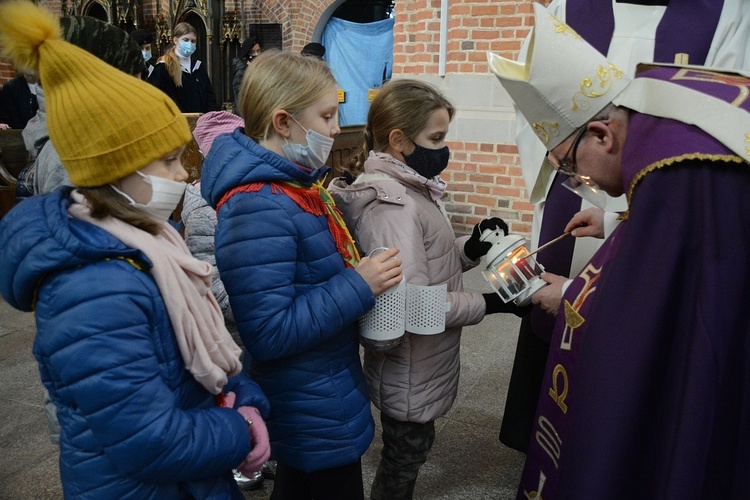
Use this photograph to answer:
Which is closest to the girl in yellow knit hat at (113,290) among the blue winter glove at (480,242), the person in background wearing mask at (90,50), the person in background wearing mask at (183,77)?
the person in background wearing mask at (90,50)

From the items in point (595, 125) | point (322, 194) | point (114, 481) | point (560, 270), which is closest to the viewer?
point (114, 481)

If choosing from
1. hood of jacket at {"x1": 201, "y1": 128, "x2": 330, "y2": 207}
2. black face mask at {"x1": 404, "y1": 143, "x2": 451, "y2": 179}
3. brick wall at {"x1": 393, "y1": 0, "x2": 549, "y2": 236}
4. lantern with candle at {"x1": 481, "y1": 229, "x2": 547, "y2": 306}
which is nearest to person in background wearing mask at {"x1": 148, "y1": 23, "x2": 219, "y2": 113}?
brick wall at {"x1": 393, "y1": 0, "x2": 549, "y2": 236}

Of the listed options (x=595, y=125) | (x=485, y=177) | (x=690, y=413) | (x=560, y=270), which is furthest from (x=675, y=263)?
(x=485, y=177)

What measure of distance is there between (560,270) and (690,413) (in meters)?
1.42

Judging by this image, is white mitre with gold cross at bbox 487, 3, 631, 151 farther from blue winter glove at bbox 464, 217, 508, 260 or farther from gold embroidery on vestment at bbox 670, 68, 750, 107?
blue winter glove at bbox 464, 217, 508, 260

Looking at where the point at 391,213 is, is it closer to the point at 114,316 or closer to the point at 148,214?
the point at 148,214

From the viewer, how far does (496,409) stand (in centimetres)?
337

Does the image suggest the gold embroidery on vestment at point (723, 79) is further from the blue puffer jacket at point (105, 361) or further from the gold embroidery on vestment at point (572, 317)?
the blue puffer jacket at point (105, 361)

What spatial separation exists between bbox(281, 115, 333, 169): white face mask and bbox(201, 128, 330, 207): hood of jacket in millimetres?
49

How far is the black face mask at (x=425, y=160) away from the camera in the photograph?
2123 millimetres

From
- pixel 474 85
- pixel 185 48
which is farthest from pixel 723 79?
pixel 185 48

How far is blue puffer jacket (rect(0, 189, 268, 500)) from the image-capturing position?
122cm

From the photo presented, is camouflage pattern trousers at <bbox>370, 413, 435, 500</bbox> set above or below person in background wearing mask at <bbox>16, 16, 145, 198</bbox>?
below

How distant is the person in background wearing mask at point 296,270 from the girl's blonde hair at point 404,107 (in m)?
0.28
